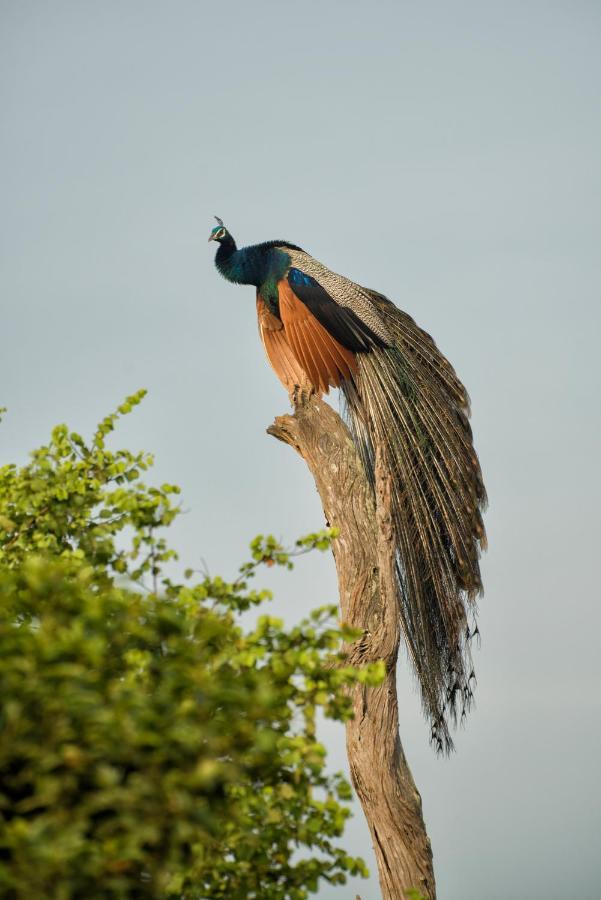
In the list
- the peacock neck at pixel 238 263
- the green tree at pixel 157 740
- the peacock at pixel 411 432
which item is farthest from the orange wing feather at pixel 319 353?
the green tree at pixel 157 740

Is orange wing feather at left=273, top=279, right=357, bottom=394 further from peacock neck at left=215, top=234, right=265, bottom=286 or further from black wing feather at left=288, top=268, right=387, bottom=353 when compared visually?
peacock neck at left=215, top=234, right=265, bottom=286

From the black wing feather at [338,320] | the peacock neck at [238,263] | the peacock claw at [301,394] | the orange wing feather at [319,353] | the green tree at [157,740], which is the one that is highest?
the peacock neck at [238,263]

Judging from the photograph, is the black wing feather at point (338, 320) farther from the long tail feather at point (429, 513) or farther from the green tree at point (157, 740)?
the green tree at point (157, 740)

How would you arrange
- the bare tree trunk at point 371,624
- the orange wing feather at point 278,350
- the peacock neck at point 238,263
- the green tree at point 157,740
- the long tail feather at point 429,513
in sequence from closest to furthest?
the green tree at point 157,740 < the bare tree trunk at point 371,624 < the long tail feather at point 429,513 < the orange wing feather at point 278,350 < the peacock neck at point 238,263

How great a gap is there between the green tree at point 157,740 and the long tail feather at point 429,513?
5.11 meters

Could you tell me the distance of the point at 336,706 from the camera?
380cm

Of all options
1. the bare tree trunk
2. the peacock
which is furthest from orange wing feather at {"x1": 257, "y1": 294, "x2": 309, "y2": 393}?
the bare tree trunk

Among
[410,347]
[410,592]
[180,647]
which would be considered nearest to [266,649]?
[180,647]

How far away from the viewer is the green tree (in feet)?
9.22

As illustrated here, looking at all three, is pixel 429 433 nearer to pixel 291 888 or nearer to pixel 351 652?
pixel 351 652

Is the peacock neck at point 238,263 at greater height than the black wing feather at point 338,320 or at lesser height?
greater

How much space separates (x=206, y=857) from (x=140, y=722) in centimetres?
131

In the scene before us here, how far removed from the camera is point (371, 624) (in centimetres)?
844

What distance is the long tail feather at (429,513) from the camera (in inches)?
373
